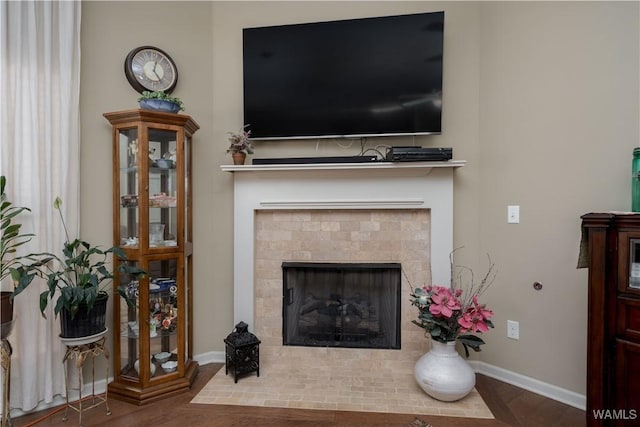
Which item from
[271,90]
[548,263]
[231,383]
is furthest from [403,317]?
[271,90]

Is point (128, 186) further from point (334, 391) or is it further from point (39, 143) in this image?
point (334, 391)

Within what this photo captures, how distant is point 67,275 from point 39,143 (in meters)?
0.78

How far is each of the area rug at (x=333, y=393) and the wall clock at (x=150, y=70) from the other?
6.89 feet

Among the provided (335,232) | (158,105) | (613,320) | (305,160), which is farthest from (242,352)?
(613,320)

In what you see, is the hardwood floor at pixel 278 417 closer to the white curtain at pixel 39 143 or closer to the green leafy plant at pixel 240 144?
the white curtain at pixel 39 143

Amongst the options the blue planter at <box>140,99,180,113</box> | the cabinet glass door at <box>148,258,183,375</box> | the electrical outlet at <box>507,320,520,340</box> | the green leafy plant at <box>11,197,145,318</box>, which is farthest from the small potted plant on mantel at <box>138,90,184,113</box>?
the electrical outlet at <box>507,320,520,340</box>

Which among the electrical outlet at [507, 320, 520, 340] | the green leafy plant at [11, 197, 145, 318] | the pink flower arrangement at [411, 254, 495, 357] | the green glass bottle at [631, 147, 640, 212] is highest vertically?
the green glass bottle at [631, 147, 640, 212]

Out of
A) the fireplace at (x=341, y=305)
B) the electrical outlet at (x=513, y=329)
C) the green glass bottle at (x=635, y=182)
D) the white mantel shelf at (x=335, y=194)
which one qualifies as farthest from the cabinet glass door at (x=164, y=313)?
the green glass bottle at (x=635, y=182)

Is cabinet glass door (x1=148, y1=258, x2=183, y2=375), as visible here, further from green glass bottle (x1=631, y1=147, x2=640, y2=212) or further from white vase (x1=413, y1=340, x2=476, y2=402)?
green glass bottle (x1=631, y1=147, x2=640, y2=212)

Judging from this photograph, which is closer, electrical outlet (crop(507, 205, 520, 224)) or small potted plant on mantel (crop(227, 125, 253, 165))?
electrical outlet (crop(507, 205, 520, 224))

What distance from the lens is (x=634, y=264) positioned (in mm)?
1336

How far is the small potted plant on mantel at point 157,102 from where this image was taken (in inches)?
76.8

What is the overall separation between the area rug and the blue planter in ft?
6.02

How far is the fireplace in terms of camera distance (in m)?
2.36
